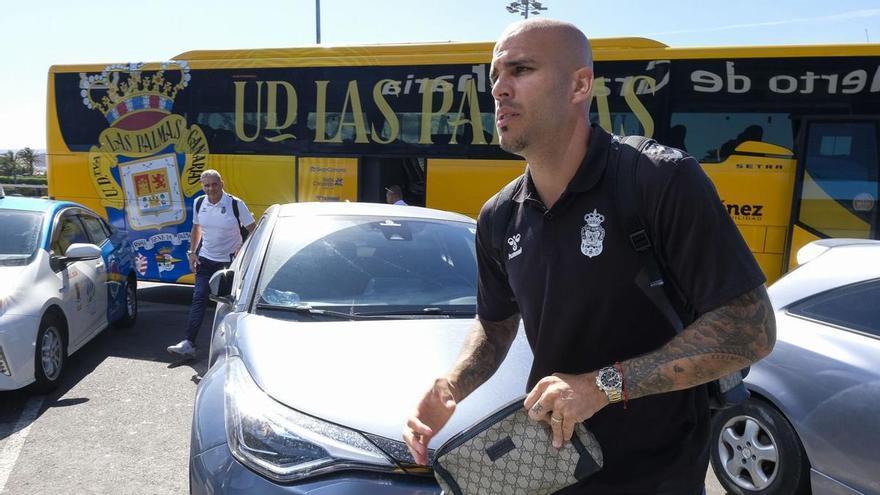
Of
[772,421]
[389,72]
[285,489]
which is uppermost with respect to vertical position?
[389,72]

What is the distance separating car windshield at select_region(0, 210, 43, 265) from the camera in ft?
17.3

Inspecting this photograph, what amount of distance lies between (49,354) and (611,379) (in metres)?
5.19

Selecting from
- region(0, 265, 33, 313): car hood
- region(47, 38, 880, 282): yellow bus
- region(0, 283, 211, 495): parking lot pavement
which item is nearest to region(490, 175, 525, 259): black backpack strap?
region(0, 283, 211, 495): parking lot pavement

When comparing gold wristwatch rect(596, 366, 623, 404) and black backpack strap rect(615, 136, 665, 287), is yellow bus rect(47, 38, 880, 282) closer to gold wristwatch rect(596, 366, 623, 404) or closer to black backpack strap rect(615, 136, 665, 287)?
black backpack strap rect(615, 136, 665, 287)

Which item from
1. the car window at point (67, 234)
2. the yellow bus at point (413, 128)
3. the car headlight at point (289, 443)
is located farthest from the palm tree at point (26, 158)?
the car headlight at point (289, 443)

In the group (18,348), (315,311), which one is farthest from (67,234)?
(315,311)

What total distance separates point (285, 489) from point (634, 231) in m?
1.44

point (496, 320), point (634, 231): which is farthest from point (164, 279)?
point (634, 231)

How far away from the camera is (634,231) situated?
135 centimetres

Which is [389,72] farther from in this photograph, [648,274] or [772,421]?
[648,274]

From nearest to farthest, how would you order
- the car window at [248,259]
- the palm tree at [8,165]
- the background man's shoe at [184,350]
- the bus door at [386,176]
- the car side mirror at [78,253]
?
the car window at [248,259] < the car side mirror at [78,253] < the background man's shoe at [184,350] < the bus door at [386,176] < the palm tree at [8,165]

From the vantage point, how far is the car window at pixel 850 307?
3.20 metres

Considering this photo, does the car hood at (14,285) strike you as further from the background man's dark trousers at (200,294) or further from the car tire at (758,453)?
the car tire at (758,453)

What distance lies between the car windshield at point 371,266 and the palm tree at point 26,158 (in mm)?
36183
